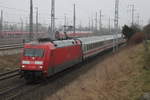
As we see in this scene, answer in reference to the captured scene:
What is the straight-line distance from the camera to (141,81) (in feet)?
43.9

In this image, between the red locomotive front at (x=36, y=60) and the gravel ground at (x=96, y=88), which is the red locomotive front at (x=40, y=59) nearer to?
the red locomotive front at (x=36, y=60)

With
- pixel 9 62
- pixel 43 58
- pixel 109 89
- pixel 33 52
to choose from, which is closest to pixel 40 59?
pixel 43 58

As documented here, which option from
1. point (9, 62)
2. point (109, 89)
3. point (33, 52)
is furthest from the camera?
point (9, 62)

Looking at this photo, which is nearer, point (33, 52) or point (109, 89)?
point (109, 89)

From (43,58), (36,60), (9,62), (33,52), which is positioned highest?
(33,52)

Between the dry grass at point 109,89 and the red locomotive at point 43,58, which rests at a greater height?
the red locomotive at point 43,58

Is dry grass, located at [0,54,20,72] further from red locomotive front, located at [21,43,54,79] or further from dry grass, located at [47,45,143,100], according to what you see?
dry grass, located at [47,45,143,100]

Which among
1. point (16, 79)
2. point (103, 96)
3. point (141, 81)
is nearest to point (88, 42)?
point (16, 79)

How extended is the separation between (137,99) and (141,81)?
294 centimetres

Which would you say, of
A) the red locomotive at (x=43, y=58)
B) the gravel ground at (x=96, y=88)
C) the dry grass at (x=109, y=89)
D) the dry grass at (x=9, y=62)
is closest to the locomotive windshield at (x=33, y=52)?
the red locomotive at (x=43, y=58)

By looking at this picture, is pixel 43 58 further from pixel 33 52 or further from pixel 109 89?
pixel 109 89

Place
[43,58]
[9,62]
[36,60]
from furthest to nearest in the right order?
[9,62] < [36,60] < [43,58]

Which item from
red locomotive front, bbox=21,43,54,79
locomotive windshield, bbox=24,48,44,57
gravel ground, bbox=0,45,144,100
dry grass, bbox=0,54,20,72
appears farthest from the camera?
dry grass, bbox=0,54,20,72

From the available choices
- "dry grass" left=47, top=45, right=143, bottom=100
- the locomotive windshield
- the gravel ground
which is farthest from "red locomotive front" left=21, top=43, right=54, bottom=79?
"dry grass" left=47, top=45, right=143, bottom=100
